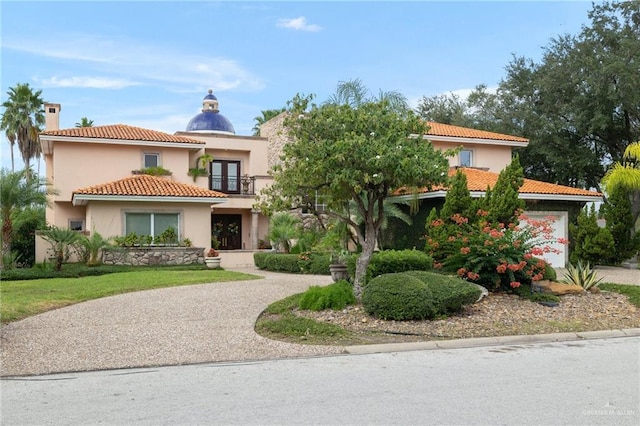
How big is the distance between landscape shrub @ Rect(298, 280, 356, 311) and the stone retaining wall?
1213 centimetres

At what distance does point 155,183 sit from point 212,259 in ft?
14.6

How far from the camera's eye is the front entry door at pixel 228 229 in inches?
1270

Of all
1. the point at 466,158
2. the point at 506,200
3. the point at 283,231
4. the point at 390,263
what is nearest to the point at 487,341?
the point at 390,263

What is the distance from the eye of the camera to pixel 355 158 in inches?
440

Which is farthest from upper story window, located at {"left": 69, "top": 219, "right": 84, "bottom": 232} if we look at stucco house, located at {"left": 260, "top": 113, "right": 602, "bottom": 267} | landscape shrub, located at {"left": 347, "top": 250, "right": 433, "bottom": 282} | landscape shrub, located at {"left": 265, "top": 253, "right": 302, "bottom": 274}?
landscape shrub, located at {"left": 347, "top": 250, "right": 433, "bottom": 282}

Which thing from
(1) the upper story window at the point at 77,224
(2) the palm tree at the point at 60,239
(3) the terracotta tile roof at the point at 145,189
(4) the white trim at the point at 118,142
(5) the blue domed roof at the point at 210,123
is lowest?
(2) the palm tree at the point at 60,239

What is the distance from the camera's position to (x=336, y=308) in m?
11.8

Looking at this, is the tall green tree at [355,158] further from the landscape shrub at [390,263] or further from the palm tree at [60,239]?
the palm tree at [60,239]

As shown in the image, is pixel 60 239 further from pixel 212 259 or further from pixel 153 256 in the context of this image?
pixel 212 259

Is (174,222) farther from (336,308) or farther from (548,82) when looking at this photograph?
(548,82)

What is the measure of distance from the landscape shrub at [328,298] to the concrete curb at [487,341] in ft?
8.57

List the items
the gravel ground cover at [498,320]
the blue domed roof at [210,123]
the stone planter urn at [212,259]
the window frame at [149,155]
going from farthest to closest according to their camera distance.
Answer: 1. the blue domed roof at [210,123]
2. the window frame at [149,155]
3. the stone planter urn at [212,259]
4. the gravel ground cover at [498,320]

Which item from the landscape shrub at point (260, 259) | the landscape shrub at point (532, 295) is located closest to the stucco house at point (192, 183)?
the landscape shrub at point (260, 259)

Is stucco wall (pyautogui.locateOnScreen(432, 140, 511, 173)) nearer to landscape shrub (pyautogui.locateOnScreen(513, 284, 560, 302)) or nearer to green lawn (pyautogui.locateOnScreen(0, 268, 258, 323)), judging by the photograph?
green lawn (pyautogui.locateOnScreen(0, 268, 258, 323))
